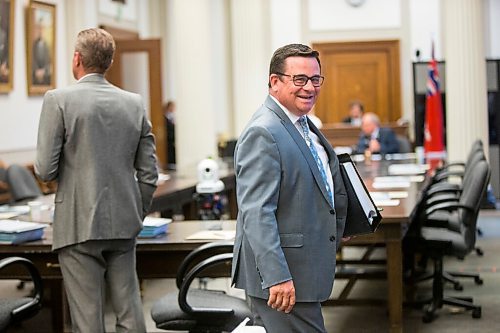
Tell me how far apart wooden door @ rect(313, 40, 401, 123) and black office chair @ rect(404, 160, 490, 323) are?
9.83m

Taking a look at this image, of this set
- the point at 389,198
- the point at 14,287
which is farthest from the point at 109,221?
the point at 14,287

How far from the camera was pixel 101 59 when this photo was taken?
4.27 metres

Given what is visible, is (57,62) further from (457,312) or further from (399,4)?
(457,312)

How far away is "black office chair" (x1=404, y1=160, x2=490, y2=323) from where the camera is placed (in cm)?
662

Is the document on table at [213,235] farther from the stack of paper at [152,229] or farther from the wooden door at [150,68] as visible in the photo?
the wooden door at [150,68]

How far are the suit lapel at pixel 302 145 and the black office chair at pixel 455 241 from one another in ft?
11.2

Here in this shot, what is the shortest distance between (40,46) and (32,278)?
25.1 ft

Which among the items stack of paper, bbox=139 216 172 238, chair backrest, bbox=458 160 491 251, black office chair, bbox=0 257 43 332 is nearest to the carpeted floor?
chair backrest, bbox=458 160 491 251

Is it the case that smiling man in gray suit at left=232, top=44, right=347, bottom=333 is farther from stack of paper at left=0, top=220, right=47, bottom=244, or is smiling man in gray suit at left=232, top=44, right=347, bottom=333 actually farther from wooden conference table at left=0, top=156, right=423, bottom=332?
stack of paper at left=0, top=220, right=47, bottom=244

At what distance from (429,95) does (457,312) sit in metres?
6.03

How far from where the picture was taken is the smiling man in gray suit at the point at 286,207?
10.6ft

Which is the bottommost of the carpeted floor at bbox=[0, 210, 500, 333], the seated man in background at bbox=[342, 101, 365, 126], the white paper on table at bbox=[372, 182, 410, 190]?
the carpeted floor at bbox=[0, 210, 500, 333]

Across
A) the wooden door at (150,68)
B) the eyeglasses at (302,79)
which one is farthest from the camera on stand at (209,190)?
the wooden door at (150,68)

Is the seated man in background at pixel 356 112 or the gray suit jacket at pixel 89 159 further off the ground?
the seated man in background at pixel 356 112
